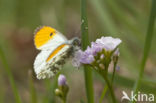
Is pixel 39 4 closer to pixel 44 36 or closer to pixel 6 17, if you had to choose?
pixel 6 17

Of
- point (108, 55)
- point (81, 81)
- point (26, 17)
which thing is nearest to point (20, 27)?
point (26, 17)

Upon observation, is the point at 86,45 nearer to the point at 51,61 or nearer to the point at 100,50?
the point at 100,50

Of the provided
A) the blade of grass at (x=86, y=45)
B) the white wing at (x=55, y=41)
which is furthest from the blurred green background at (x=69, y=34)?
the blade of grass at (x=86, y=45)

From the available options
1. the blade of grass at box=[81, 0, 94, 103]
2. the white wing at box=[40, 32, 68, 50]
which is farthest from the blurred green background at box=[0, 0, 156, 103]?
the blade of grass at box=[81, 0, 94, 103]

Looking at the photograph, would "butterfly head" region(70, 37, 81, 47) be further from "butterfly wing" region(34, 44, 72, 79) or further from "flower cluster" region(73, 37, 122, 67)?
"flower cluster" region(73, 37, 122, 67)

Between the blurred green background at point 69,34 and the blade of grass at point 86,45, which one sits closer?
the blade of grass at point 86,45

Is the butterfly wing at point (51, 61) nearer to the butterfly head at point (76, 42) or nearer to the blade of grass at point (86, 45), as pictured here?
the butterfly head at point (76, 42)

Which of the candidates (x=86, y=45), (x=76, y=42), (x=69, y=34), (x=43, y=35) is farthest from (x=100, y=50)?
(x=69, y=34)
